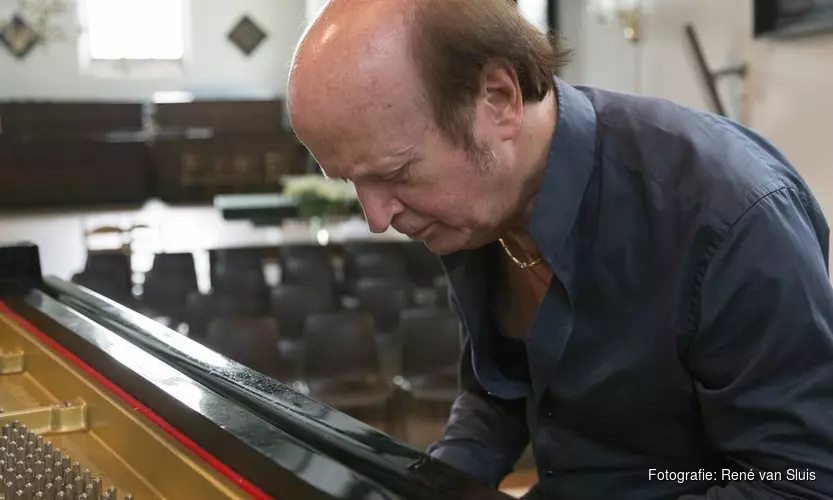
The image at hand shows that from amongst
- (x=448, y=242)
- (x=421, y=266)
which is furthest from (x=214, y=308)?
(x=448, y=242)

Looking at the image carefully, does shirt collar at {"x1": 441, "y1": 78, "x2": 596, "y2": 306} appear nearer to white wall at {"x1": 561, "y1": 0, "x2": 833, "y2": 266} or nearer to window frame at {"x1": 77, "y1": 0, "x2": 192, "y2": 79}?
white wall at {"x1": 561, "y1": 0, "x2": 833, "y2": 266}

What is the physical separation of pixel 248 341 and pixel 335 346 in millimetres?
428

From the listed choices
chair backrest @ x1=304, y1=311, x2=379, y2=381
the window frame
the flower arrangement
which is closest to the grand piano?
chair backrest @ x1=304, y1=311, x2=379, y2=381

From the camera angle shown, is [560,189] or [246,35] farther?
[246,35]

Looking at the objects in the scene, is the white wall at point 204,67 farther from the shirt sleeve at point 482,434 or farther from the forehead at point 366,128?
the forehead at point 366,128

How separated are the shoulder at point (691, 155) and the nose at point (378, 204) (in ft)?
1.11

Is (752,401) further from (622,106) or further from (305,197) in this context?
(305,197)

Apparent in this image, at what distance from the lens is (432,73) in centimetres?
120

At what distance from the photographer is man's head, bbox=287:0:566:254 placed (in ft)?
3.91

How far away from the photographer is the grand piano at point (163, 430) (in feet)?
3.86

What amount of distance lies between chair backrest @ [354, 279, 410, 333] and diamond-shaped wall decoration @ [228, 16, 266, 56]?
9.84 meters

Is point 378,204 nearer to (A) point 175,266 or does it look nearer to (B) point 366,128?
(B) point 366,128

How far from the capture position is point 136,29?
45.7 ft

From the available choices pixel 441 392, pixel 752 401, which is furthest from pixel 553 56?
pixel 441 392
